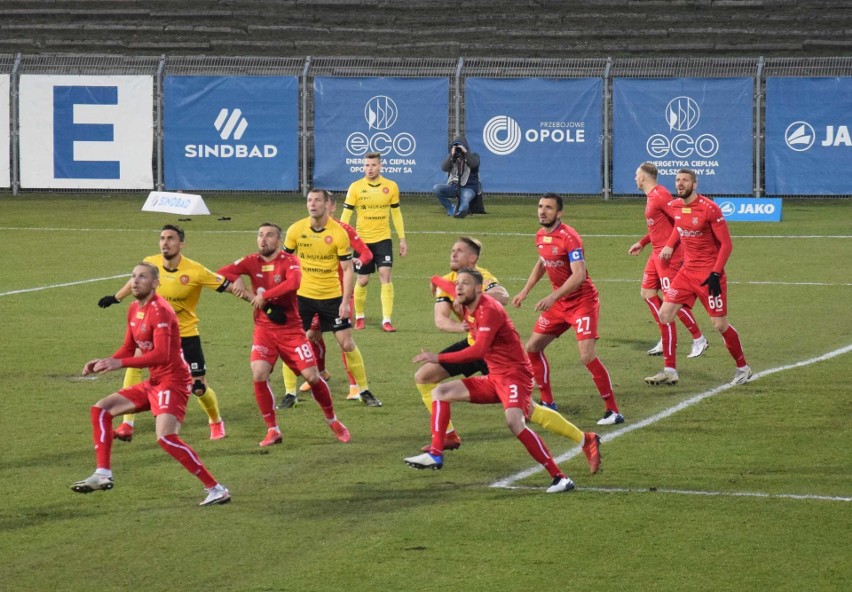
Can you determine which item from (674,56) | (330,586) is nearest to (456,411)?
(330,586)

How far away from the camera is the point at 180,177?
113ft

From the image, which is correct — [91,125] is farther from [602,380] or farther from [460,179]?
[602,380]

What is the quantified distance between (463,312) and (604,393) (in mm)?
2127

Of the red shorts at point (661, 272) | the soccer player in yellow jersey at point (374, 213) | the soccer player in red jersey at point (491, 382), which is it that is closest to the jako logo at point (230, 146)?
the soccer player in yellow jersey at point (374, 213)

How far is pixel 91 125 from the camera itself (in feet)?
112

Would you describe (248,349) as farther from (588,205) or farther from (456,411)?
(588,205)

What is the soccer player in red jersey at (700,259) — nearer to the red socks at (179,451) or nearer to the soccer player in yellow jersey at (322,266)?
the soccer player in yellow jersey at (322,266)

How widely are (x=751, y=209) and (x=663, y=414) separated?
19002mm

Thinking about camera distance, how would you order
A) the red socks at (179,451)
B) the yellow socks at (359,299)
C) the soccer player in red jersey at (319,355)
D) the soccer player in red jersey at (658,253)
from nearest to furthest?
the red socks at (179,451) < the soccer player in red jersey at (319,355) < the soccer player in red jersey at (658,253) < the yellow socks at (359,299)

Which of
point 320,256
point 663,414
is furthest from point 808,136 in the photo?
point 320,256

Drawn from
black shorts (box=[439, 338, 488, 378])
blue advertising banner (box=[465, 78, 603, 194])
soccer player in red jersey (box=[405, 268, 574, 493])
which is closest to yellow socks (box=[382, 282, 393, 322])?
black shorts (box=[439, 338, 488, 378])

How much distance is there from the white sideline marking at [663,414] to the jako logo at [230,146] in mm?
20530

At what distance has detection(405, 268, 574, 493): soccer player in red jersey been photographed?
996 centimetres

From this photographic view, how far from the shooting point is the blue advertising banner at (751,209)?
3055 centimetres
